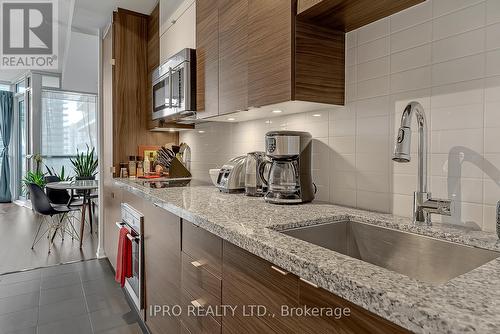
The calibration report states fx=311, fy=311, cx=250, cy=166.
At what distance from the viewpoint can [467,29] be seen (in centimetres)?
102

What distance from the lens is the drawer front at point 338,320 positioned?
557 mm

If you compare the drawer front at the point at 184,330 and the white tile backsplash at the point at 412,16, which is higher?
the white tile backsplash at the point at 412,16

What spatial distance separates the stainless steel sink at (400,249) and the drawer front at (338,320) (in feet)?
1.15

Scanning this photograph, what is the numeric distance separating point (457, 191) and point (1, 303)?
3.08m

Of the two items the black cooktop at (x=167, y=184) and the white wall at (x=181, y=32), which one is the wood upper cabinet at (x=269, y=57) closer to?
the white wall at (x=181, y=32)

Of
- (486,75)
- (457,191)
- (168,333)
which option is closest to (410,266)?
(457,191)

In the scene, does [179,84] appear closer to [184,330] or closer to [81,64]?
[184,330]

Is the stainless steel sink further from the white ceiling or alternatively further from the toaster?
the white ceiling

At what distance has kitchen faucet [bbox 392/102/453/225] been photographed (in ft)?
3.11

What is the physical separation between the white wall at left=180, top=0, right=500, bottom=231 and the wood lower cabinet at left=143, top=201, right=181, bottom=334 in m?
0.76

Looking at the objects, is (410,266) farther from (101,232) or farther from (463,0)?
(101,232)

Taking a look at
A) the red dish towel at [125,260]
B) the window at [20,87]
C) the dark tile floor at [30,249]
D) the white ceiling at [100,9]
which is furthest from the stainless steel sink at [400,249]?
the window at [20,87]

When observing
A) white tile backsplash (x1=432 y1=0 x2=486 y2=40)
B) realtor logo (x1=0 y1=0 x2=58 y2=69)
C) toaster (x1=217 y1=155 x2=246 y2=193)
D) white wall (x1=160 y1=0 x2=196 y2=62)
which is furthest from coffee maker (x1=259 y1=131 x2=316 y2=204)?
realtor logo (x1=0 y1=0 x2=58 y2=69)

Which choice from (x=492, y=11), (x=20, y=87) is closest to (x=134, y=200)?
(x=492, y=11)
